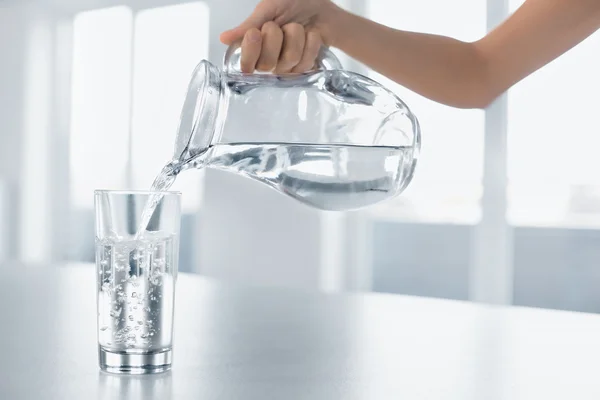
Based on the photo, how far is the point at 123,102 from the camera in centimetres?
526

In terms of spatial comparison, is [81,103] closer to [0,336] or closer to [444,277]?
[0,336]

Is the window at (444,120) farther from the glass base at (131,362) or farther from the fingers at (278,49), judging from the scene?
the glass base at (131,362)

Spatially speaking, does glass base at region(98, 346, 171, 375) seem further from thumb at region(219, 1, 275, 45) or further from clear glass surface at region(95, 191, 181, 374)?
thumb at region(219, 1, 275, 45)

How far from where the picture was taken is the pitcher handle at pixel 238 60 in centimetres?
77

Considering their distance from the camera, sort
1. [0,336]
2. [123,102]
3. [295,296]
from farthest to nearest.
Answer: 1. [123,102]
2. [295,296]
3. [0,336]

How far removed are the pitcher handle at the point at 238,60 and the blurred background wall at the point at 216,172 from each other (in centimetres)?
324

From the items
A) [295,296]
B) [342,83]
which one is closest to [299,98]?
[342,83]

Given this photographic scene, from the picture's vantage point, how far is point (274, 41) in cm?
76

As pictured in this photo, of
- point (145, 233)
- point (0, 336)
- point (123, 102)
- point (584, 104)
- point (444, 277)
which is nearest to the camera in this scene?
point (145, 233)

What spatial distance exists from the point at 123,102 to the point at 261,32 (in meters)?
4.65

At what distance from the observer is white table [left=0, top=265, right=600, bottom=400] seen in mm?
516

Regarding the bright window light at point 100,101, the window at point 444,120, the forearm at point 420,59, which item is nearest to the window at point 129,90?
the bright window light at point 100,101

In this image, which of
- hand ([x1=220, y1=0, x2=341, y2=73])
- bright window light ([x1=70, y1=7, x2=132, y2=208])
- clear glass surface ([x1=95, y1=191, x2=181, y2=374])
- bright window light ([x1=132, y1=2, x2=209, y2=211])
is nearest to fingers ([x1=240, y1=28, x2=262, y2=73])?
hand ([x1=220, y1=0, x2=341, y2=73])

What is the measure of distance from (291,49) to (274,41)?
18mm
